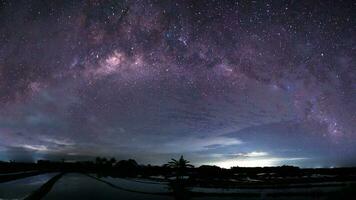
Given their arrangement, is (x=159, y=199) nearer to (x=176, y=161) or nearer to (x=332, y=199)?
(x=332, y=199)

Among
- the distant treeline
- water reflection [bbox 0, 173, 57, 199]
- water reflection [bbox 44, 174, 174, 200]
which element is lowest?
water reflection [bbox 44, 174, 174, 200]

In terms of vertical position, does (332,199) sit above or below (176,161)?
below

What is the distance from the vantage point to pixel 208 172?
96.8 metres

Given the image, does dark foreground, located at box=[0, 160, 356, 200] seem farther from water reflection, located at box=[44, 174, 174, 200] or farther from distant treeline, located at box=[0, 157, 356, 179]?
distant treeline, located at box=[0, 157, 356, 179]

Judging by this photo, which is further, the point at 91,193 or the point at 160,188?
the point at 160,188

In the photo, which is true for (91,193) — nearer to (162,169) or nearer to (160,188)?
(160,188)

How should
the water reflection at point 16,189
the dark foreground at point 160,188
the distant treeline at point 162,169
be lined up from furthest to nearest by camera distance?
the distant treeline at point 162,169
the dark foreground at point 160,188
the water reflection at point 16,189

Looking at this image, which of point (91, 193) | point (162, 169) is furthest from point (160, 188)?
point (162, 169)

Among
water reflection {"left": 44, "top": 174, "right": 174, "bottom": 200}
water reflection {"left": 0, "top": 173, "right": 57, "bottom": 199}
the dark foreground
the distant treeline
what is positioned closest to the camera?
water reflection {"left": 0, "top": 173, "right": 57, "bottom": 199}

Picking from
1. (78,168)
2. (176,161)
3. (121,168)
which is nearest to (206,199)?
(176,161)

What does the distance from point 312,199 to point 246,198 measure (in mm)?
5983

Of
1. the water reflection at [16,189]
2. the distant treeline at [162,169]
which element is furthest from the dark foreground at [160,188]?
the distant treeline at [162,169]

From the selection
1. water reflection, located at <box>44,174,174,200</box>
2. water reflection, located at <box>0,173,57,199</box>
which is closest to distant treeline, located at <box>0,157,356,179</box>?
water reflection, located at <box>44,174,174,200</box>

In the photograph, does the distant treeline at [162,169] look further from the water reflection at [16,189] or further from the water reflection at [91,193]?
the water reflection at [16,189]
